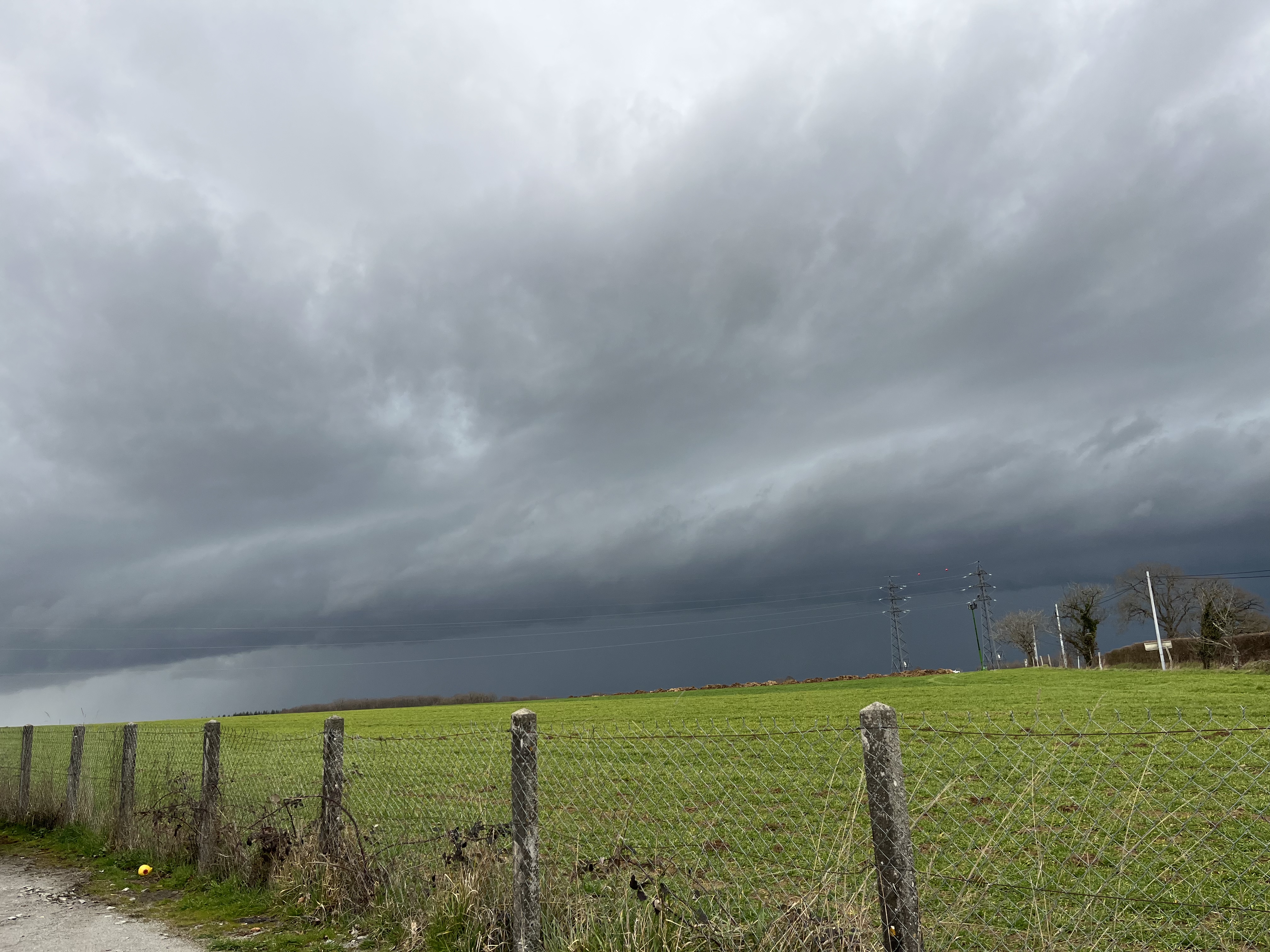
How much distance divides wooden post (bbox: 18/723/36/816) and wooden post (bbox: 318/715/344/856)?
841 centimetres

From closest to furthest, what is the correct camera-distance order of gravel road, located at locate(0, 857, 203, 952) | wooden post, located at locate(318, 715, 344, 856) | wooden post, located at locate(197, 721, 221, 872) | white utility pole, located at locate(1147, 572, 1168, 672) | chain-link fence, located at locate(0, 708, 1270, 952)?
chain-link fence, located at locate(0, 708, 1270, 952) < gravel road, located at locate(0, 857, 203, 952) < wooden post, located at locate(318, 715, 344, 856) < wooden post, located at locate(197, 721, 221, 872) < white utility pole, located at locate(1147, 572, 1168, 672)

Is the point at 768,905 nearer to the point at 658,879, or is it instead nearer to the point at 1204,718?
the point at 658,879

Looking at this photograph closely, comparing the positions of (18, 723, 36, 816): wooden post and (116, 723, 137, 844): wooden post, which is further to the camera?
(18, 723, 36, 816): wooden post

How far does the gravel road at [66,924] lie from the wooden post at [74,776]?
3041mm

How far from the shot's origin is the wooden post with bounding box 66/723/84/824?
12.6m

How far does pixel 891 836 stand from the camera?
426 centimetres

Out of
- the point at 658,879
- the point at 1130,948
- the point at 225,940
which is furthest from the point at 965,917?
the point at 225,940

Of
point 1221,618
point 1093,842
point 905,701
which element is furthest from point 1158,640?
point 1093,842

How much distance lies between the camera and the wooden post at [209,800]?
8.93 metres

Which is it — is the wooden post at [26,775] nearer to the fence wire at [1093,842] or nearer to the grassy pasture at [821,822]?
the grassy pasture at [821,822]

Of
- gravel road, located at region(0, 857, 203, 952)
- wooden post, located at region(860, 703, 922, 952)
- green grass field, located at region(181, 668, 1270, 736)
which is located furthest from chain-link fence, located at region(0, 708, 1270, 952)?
green grass field, located at region(181, 668, 1270, 736)

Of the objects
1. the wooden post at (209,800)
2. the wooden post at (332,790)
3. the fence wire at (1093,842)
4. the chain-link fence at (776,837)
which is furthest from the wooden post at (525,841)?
the wooden post at (209,800)

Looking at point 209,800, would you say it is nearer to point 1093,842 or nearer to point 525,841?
point 525,841

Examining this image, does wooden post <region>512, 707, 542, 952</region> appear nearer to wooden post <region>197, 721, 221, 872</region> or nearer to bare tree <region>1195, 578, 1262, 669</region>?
wooden post <region>197, 721, 221, 872</region>
